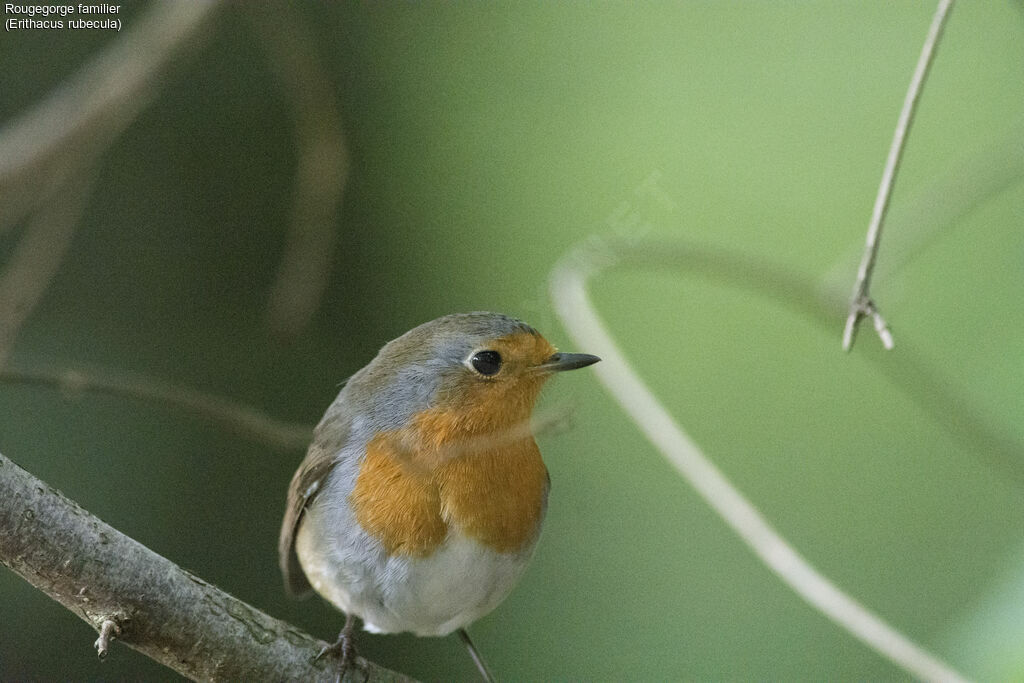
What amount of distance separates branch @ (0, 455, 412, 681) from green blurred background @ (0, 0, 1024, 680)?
6.35 feet

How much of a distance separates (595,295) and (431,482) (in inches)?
88.3

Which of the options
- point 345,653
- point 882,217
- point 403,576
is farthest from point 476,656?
point 882,217

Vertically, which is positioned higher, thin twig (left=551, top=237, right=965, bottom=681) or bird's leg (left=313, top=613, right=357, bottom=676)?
thin twig (left=551, top=237, right=965, bottom=681)

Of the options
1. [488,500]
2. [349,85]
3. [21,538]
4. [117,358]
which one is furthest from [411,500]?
[349,85]

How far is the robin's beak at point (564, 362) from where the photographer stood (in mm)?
2586

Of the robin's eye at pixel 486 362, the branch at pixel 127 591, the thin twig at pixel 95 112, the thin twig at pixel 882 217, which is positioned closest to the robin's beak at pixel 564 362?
the robin's eye at pixel 486 362

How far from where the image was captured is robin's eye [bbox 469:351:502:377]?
2637mm

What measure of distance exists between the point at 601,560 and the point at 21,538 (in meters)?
3.22

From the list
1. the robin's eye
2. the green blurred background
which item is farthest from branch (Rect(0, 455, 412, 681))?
the green blurred background

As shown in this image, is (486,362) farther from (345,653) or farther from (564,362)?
(345,653)

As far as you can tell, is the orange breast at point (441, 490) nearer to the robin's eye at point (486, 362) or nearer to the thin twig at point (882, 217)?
the robin's eye at point (486, 362)

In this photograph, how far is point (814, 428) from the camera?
4.24 m

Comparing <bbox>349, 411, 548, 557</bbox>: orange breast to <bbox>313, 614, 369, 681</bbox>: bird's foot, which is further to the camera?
<bbox>349, 411, 548, 557</bbox>: orange breast

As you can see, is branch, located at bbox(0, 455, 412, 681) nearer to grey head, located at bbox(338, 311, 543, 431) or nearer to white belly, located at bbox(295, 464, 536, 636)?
white belly, located at bbox(295, 464, 536, 636)
